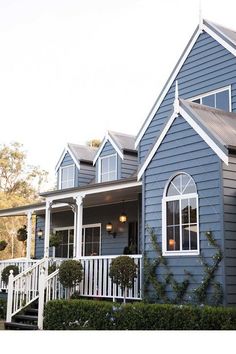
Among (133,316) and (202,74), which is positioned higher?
(202,74)

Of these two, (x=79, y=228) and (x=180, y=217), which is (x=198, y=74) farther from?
(x=79, y=228)

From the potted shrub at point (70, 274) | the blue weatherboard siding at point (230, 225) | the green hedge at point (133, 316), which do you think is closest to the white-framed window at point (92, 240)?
the potted shrub at point (70, 274)

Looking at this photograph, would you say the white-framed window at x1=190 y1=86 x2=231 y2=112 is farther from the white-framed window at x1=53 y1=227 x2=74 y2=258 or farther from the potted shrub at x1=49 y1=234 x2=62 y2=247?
the white-framed window at x1=53 y1=227 x2=74 y2=258

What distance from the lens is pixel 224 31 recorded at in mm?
14242

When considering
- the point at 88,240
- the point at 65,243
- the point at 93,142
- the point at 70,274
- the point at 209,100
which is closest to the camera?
the point at 70,274

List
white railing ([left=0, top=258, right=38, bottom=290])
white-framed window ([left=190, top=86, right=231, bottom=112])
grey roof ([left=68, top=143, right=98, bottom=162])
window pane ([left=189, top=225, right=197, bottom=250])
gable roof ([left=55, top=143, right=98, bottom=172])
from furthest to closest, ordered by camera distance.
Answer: grey roof ([left=68, top=143, right=98, bottom=162]) → gable roof ([left=55, top=143, right=98, bottom=172]) → white railing ([left=0, top=258, right=38, bottom=290]) → white-framed window ([left=190, top=86, right=231, bottom=112]) → window pane ([left=189, top=225, right=197, bottom=250])

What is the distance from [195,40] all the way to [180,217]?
6.30 metres

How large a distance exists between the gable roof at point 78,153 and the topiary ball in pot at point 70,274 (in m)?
7.34

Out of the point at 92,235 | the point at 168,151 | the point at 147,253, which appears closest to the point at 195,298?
the point at 147,253

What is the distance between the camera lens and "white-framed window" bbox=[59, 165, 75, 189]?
815 inches

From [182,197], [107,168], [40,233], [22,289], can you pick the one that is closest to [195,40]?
[182,197]

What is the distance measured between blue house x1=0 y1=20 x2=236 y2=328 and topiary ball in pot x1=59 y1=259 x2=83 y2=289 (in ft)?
1.25

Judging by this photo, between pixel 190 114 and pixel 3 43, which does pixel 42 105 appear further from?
pixel 190 114

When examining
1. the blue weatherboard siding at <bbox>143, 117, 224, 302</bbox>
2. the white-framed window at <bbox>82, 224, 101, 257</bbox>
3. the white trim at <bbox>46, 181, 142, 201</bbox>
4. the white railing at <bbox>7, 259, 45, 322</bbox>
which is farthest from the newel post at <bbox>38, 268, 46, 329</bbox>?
the white-framed window at <bbox>82, 224, 101, 257</bbox>
